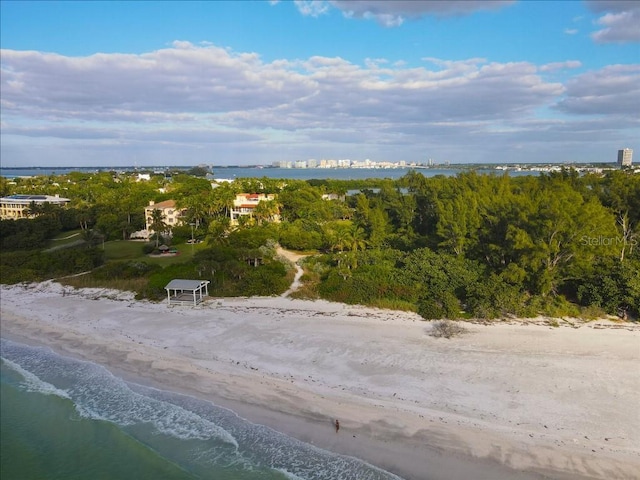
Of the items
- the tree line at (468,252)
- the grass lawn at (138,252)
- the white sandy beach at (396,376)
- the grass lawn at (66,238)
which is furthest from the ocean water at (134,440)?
the grass lawn at (66,238)

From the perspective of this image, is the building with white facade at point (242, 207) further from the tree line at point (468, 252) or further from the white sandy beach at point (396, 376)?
the white sandy beach at point (396, 376)

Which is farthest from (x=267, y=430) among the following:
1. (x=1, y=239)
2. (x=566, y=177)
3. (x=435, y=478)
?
(x=1, y=239)

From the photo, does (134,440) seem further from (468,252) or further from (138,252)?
(138,252)

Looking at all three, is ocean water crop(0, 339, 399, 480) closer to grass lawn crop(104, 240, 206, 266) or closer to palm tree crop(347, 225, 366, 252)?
grass lawn crop(104, 240, 206, 266)

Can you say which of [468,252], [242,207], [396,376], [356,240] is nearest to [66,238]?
[242,207]

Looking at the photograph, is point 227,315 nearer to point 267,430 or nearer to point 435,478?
point 267,430
